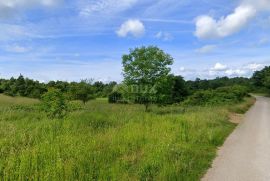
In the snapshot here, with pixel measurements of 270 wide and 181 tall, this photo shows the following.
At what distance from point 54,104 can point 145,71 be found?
1339 cm

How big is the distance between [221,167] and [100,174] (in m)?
3.59

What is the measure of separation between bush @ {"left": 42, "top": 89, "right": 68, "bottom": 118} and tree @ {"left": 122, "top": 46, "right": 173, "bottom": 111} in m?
12.4

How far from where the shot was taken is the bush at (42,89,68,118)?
1541 cm

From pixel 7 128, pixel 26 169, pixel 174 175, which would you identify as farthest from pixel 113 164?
pixel 7 128

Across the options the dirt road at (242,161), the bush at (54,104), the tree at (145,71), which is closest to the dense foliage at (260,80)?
the tree at (145,71)

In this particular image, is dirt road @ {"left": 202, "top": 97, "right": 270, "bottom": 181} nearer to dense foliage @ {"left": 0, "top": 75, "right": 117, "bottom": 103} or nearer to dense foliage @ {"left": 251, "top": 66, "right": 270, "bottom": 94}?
dense foliage @ {"left": 0, "top": 75, "right": 117, "bottom": 103}

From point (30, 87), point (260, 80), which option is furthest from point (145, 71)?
point (260, 80)

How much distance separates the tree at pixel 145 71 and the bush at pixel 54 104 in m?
12.4

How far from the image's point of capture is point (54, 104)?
1541 cm

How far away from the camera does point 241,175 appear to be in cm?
760

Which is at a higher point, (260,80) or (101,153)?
(260,80)

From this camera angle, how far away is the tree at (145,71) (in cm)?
2753

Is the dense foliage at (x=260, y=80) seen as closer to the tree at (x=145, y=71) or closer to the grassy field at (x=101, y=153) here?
the tree at (x=145, y=71)

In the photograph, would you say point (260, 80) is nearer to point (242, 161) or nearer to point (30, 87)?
point (30, 87)
